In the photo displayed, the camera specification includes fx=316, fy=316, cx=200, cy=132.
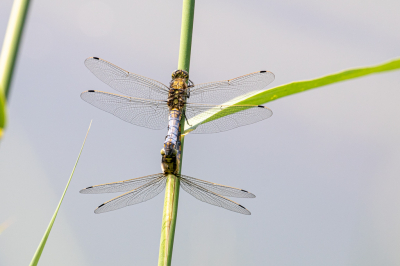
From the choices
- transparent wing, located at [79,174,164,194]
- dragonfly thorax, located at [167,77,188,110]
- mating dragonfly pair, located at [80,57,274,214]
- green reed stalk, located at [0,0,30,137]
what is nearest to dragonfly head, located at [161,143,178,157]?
mating dragonfly pair, located at [80,57,274,214]

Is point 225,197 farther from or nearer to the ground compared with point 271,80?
nearer to the ground

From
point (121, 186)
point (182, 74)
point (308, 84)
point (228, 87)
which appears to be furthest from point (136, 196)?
point (308, 84)

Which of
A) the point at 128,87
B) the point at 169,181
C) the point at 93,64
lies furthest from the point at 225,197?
the point at 93,64

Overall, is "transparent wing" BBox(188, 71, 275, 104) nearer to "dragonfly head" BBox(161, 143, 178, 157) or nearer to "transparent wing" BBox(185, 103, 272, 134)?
"transparent wing" BBox(185, 103, 272, 134)

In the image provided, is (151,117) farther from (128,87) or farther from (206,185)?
(206,185)

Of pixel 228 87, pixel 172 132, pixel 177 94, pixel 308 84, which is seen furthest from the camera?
pixel 228 87

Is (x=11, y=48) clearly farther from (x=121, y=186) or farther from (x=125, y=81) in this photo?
(x=125, y=81)

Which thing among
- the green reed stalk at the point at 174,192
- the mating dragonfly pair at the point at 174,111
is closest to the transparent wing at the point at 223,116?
the mating dragonfly pair at the point at 174,111
